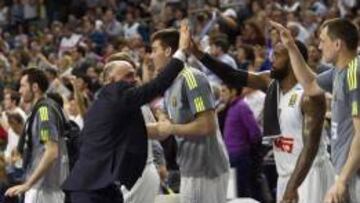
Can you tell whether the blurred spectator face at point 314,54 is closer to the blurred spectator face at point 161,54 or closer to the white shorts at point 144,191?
the white shorts at point 144,191

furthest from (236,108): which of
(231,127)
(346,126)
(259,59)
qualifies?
(346,126)

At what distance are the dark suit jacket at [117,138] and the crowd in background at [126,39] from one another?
2.68 m

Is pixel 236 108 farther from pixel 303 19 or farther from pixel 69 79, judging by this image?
Answer: pixel 303 19

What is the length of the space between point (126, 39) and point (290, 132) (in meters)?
12.0

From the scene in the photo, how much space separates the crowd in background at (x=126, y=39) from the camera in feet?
38.5

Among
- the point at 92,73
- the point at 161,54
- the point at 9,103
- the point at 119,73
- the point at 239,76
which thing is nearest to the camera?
the point at 119,73

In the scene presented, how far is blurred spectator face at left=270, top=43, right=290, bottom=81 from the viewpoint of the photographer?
753 centimetres

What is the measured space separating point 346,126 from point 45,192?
120 inches

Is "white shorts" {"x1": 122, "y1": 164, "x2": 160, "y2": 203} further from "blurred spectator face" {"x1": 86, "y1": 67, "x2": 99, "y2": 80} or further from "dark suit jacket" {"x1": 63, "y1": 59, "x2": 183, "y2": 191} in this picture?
"blurred spectator face" {"x1": 86, "y1": 67, "x2": 99, "y2": 80}

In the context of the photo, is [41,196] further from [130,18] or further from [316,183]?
[130,18]

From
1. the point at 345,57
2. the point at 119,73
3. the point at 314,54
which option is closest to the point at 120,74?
the point at 119,73

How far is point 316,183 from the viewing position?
25.2ft

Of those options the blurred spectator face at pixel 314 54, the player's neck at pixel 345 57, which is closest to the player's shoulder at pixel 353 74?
the player's neck at pixel 345 57

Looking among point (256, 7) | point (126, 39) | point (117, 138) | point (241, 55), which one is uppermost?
point (256, 7)
